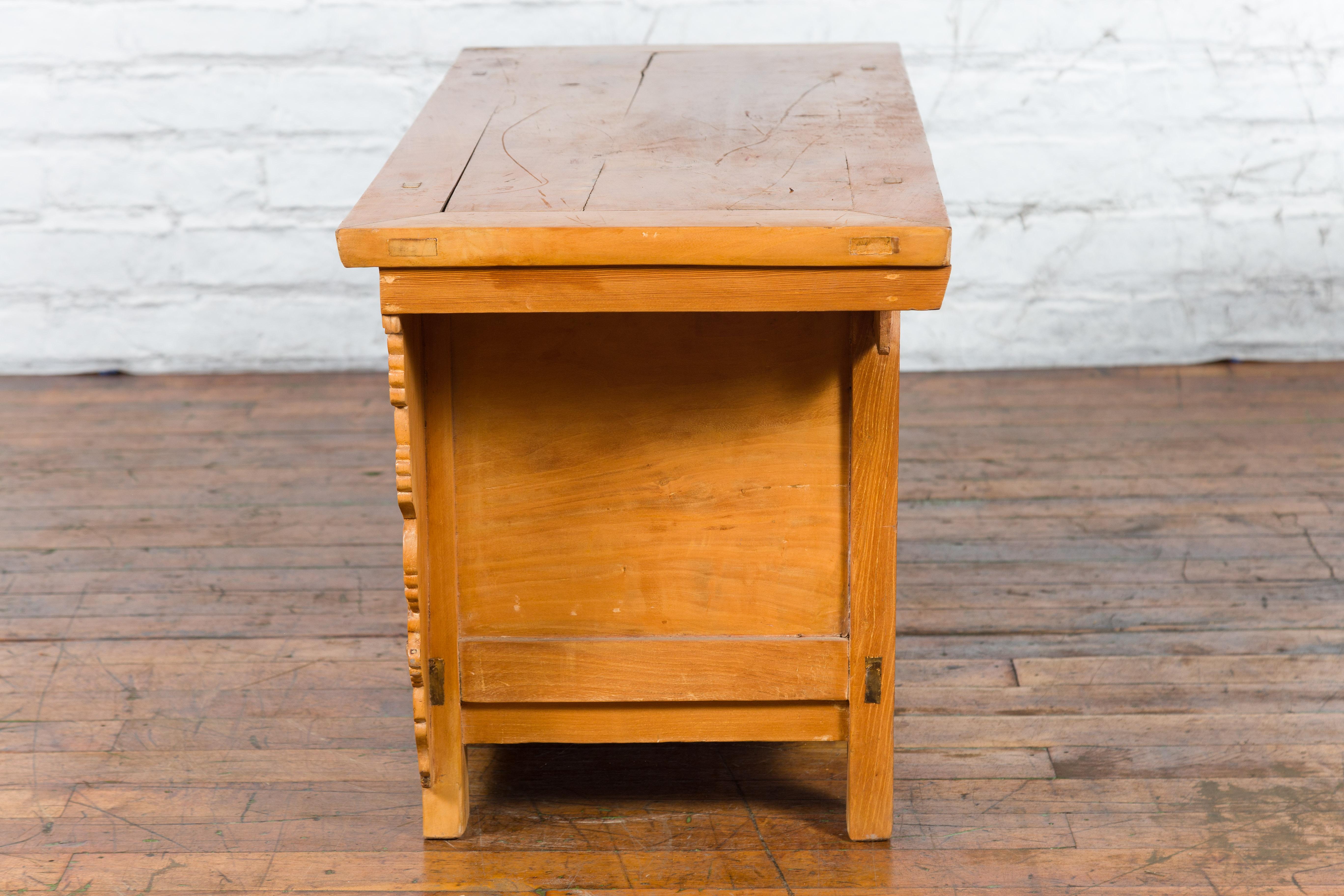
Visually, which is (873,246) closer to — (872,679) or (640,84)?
(872,679)

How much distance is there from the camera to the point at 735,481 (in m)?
1.60

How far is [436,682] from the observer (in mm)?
1616

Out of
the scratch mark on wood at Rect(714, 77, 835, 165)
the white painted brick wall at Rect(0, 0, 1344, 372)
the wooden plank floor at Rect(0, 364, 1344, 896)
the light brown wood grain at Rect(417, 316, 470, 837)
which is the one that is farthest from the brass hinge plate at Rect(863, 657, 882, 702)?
the white painted brick wall at Rect(0, 0, 1344, 372)

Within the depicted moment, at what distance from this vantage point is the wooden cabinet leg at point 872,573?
153 centimetres

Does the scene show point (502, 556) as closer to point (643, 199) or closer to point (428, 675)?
point (428, 675)

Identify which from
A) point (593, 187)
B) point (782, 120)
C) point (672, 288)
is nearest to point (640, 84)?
point (782, 120)

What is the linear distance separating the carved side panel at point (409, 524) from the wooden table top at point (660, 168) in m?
0.11

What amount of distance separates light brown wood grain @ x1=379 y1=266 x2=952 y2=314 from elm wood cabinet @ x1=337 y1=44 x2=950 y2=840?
0.11 m

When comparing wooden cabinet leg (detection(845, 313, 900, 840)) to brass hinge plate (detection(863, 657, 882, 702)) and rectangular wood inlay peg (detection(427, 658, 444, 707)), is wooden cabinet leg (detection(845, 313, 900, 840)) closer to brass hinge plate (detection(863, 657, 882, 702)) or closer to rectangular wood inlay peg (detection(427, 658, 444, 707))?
brass hinge plate (detection(863, 657, 882, 702))

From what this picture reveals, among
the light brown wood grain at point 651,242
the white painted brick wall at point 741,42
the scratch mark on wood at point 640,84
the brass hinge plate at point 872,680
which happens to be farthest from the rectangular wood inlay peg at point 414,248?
the white painted brick wall at point 741,42

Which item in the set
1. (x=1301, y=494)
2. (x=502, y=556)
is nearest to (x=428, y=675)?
(x=502, y=556)

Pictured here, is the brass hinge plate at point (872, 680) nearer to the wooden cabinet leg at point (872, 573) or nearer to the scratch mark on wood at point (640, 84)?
the wooden cabinet leg at point (872, 573)

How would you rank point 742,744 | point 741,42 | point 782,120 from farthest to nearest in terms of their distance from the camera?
point 741,42, point 742,744, point 782,120

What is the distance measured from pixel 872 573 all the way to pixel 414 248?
0.62 metres
